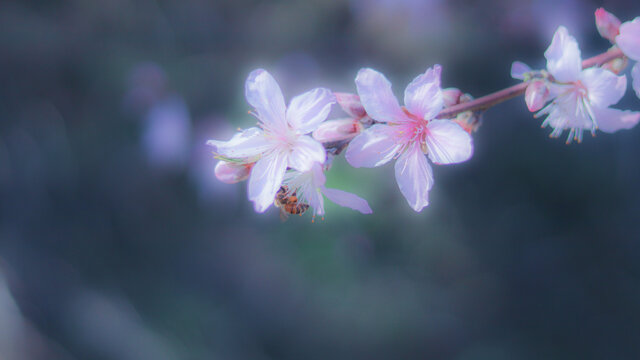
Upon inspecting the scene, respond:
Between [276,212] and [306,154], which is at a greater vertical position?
[276,212]

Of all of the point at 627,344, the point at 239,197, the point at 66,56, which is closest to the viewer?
the point at 627,344

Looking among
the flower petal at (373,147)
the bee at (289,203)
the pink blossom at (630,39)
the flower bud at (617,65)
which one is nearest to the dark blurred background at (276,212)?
the bee at (289,203)

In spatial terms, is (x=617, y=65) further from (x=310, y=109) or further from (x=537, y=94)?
(x=310, y=109)

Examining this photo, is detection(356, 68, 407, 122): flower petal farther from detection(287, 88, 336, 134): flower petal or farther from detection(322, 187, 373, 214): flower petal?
detection(322, 187, 373, 214): flower petal

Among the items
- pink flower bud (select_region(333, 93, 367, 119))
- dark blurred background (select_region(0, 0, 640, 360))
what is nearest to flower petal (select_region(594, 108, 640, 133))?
pink flower bud (select_region(333, 93, 367, 119))

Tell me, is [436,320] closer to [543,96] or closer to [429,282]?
[429,282]

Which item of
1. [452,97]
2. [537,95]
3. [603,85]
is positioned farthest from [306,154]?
[603,85]

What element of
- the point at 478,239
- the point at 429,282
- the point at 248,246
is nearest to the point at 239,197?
the point at 248,246
